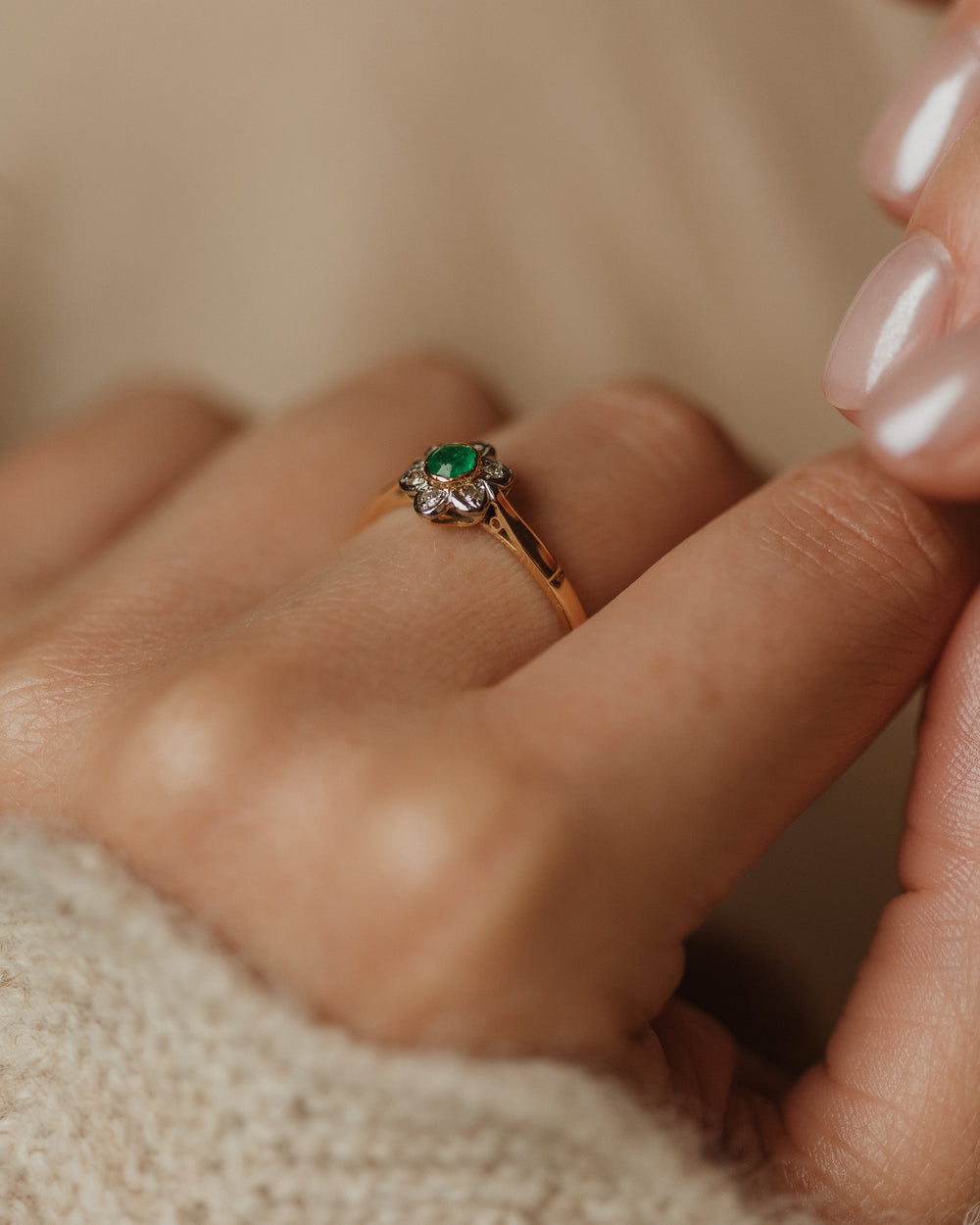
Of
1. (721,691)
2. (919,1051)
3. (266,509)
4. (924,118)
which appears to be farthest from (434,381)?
(919,1051)

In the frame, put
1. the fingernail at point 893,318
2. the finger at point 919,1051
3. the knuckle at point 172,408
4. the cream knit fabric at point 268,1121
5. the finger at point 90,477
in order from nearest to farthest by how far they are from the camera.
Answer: the cream knit fabric at point 268,1121
the finger at point 919,1051
the fingernail at point 893,318
the finger at point 90,477
the knuckle at point 172,408

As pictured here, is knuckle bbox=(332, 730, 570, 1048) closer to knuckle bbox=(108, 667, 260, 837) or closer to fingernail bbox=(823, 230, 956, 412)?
knuckle bbox=(108, 667, 260, 837)

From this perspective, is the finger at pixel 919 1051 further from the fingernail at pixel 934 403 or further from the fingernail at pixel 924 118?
→ the fingernail at pixel 924 118

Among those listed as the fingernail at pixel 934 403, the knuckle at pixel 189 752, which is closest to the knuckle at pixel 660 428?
the fingernail at pixel 934 403

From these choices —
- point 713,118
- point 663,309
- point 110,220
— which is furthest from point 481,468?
point 110,220

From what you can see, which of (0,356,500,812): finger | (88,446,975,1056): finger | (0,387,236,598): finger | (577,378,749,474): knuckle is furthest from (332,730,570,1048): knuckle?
Result: (0,387,236,598): finger

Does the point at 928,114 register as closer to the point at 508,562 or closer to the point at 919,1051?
the point at 508,562
